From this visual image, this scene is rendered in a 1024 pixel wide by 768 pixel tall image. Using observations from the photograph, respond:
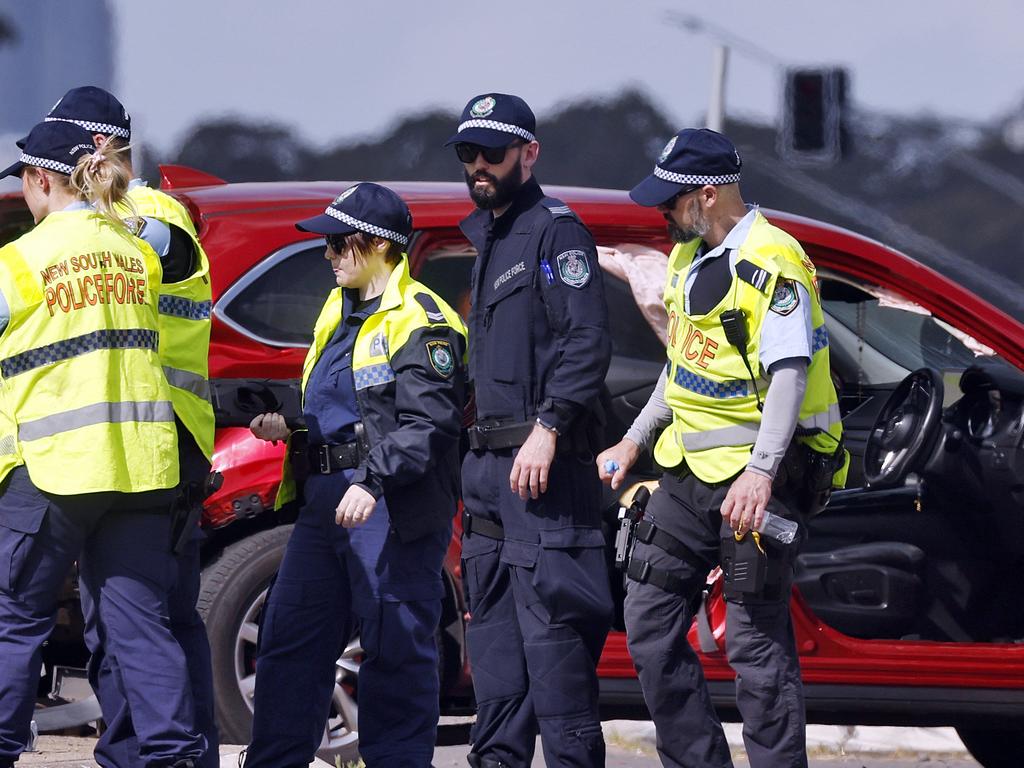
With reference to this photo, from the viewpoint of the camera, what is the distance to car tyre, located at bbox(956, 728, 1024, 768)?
17.9ft

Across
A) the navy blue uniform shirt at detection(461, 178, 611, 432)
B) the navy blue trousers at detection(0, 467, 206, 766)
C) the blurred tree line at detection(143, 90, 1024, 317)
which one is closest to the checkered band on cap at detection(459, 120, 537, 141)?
the navy blue uniform shirt at detection(461, 178, 611, 432)

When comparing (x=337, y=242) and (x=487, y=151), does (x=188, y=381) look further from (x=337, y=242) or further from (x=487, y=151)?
(x=487, y=151)

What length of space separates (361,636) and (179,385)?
0.72 meters

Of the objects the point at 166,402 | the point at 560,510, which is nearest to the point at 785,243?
the point at 560,510

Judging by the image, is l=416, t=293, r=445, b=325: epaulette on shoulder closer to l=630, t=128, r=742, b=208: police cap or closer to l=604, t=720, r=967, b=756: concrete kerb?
l=630, t=128, r=742, b=208: police cap

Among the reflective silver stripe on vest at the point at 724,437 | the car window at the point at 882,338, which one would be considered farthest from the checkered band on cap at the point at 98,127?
the car window at the point at 882,338

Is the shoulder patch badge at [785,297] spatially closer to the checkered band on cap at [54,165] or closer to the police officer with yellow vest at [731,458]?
the police officer with yellow vest at [731,458]

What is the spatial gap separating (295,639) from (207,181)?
182cm

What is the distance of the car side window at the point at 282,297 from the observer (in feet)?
15.6

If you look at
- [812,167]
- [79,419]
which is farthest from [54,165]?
[812,167]

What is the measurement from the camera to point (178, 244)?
155 inches

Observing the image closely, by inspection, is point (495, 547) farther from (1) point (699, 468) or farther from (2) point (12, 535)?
(2) point (12, 535)

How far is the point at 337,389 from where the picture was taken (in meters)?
3.98

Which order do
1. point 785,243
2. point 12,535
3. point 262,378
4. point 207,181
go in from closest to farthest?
point 12,535
point 785,243
point 262,378
point 207,181
